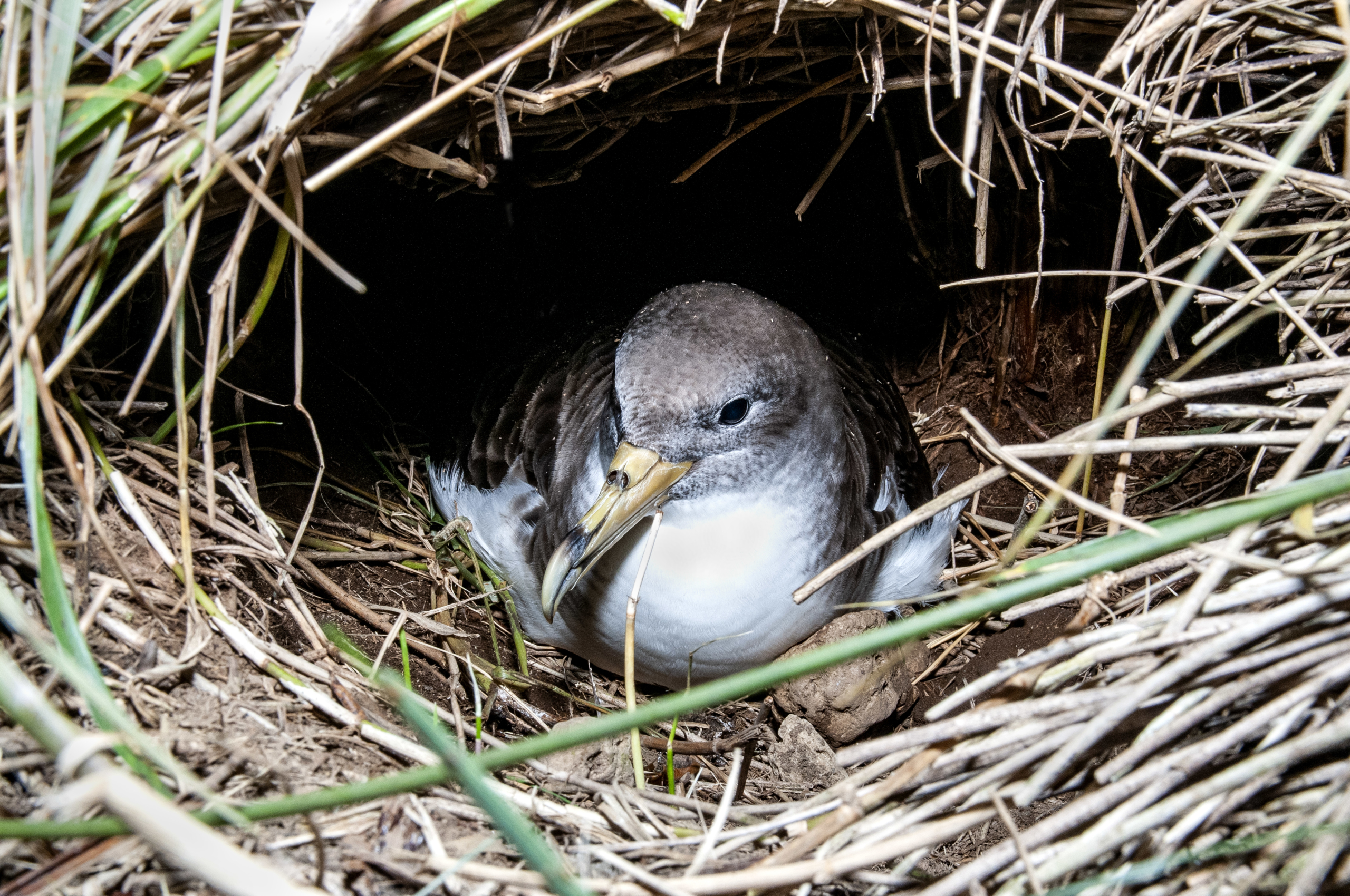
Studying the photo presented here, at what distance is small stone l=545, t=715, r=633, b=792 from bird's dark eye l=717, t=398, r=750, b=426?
869mm

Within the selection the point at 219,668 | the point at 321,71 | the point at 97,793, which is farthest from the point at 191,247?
the point at 97,793

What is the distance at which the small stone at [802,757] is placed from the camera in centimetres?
282

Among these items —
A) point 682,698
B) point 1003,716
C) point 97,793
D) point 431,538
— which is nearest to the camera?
point 97,793

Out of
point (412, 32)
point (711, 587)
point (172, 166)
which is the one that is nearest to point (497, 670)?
point (711, 587)

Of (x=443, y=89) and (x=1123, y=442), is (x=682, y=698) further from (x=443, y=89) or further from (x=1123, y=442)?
(x=443, y=89)

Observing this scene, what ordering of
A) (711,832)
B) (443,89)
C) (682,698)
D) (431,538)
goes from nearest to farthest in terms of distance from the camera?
(682,698)
(711,832)
(443,89)
(431,538)

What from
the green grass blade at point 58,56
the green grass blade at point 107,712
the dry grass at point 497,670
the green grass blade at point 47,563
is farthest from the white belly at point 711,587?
the green grass blade at point 58,56

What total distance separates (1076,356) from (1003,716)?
2.67m

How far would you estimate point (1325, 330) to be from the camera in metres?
2.59

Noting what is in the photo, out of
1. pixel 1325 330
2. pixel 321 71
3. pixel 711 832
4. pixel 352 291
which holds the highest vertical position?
pixel 321 71

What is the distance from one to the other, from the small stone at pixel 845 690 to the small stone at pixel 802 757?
0.06 m

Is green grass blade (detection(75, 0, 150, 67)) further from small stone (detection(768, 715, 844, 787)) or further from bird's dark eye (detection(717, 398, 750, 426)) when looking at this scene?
small stone (detection(768, 715, 844, 787))

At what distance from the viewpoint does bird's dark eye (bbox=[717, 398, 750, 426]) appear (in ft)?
8.25

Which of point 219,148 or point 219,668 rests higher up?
point 219,148
